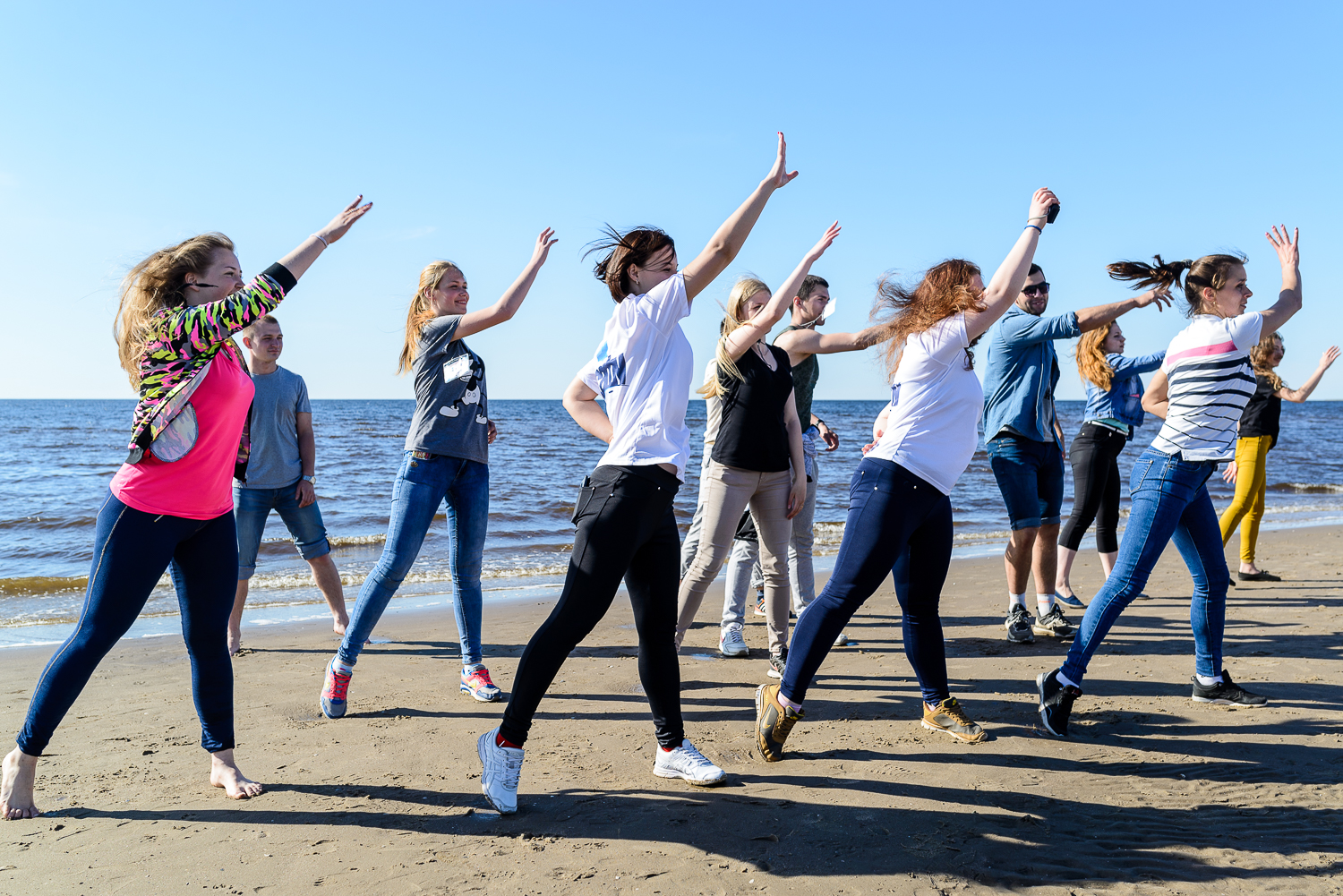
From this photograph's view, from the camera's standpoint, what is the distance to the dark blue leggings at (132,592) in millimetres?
2828

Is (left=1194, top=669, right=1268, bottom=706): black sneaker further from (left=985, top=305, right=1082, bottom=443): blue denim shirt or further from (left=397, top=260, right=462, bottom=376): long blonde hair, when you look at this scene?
(left=397, top=260, right=462, bottom=376): long blonde hair

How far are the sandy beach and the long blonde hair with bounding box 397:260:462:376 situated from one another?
1.75m

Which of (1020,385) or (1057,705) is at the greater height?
(1020,385)

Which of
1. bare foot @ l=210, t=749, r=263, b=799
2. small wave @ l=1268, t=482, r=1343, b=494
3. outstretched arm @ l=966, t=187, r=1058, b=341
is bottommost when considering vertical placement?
small wave @ l=1268, t=482, r=1343, b=494

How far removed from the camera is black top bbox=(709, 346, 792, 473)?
4289 millimetres

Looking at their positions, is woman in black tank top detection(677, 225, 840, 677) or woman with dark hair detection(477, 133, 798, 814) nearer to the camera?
woman with dark hair detection(477, 133, 798, 814)

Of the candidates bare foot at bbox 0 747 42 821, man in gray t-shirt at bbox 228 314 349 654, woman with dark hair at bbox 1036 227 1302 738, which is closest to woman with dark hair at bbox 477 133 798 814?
bare foot at bbox 0 747 42 821

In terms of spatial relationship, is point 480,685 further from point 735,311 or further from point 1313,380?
point 1313,380

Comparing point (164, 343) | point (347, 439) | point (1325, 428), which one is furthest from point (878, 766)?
point (1325, 428)

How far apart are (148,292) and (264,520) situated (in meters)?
2.56

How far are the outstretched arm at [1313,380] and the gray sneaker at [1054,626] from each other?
3252mm

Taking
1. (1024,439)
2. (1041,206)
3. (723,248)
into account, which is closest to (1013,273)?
(1041,206)

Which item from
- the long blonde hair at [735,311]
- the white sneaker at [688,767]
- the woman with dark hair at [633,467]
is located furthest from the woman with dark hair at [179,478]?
the long blonde hair at [735,311]

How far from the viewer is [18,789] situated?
2943mm
